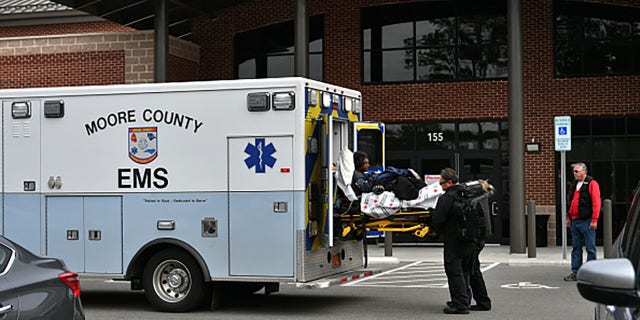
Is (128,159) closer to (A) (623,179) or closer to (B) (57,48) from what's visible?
(B) (57,48)

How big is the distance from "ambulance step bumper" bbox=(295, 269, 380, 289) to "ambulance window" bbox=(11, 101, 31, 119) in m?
4.11

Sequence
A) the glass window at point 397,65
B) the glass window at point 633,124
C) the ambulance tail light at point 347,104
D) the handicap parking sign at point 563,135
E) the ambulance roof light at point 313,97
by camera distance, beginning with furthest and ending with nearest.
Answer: the glass window at point 397,65, the glass window at point 633,124, the handicap parking sign at point 563,135, the ambulance tail light at point 347,104, the ambulance roof light at point 313,97

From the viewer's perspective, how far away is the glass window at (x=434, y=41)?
2503 cm

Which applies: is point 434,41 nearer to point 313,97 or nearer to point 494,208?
point 494,208

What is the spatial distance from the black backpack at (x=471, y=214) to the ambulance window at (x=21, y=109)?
5.54m

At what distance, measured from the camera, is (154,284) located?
1232 centimetres

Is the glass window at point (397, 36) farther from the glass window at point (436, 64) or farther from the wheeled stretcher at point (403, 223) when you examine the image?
the wheeled stretcher at point (403, 223)

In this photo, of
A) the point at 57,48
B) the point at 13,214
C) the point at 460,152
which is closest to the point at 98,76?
the point at 57,48

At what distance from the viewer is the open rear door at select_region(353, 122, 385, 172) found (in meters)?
13.6

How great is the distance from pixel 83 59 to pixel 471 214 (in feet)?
49.7

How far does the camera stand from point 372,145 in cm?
1398

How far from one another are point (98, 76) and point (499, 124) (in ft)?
32.5

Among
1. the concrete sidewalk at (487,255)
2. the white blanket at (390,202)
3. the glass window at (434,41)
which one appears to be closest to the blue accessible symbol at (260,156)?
the white blanket at (390,202)

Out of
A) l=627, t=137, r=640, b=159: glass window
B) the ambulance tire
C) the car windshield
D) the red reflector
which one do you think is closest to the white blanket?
the ambulance tire
